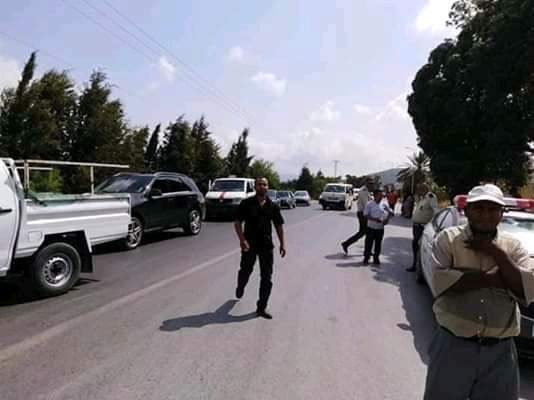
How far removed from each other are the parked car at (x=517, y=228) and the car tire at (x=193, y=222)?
317 inches

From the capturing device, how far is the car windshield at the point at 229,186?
68.1 ft

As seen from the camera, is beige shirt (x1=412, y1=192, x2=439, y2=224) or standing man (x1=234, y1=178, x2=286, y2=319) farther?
beige shirt (x1=412, y1=192, x2=439, y2=224)

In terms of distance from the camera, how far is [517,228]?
5.36 meters

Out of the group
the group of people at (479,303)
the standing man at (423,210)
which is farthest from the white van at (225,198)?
the group of people at (479,303)

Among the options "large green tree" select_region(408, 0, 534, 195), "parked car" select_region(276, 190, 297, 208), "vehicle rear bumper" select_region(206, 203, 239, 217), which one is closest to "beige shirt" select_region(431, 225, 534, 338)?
"vehicle rear bumper" select_region(206, 203, 239, 217)

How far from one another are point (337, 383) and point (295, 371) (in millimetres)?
398

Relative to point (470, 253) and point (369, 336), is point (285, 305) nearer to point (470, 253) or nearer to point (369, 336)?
point (369, 336)

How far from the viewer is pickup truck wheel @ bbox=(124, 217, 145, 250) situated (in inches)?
421

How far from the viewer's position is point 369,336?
16.4ft

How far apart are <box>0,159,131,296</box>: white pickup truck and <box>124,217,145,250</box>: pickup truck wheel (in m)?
3.25

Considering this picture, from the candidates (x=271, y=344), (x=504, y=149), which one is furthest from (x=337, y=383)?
(x=504, y=149)

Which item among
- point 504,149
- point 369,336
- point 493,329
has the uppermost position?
point 504,149

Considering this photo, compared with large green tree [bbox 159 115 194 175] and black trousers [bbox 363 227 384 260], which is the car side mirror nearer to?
black trousers [bbox 363 227 384 260]

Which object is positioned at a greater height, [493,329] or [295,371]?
[493,329]
